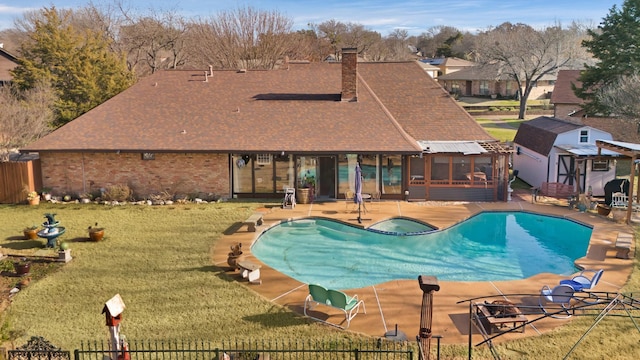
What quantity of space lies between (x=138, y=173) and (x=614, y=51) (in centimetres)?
3344

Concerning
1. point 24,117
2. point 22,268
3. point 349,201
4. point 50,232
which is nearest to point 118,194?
point 50,232

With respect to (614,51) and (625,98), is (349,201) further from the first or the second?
(614,51)

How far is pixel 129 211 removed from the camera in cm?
2273

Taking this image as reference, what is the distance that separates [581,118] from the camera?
39344 millimetres

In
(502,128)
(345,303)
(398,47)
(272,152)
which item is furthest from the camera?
(398,47)

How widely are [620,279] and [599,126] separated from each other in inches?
931

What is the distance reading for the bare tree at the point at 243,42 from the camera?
5572 centimetres

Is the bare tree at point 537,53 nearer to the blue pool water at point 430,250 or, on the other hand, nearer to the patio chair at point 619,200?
the patio chair at point 619,200

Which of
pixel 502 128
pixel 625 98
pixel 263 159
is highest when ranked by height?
pixel 625 98

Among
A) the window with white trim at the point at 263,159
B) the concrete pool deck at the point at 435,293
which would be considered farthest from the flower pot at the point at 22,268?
the window with white trim at the point at 263,159

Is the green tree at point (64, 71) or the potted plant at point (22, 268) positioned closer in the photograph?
the potted plant at point (22, 268)

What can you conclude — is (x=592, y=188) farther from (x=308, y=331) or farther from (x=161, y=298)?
(x=161, y=298)

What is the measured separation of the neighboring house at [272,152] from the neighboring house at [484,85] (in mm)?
54644

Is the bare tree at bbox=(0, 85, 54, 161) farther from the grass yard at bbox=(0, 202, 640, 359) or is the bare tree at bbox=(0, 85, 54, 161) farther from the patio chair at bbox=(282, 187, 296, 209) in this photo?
the patio chair at bbox=(282, 187, 296, 209)
